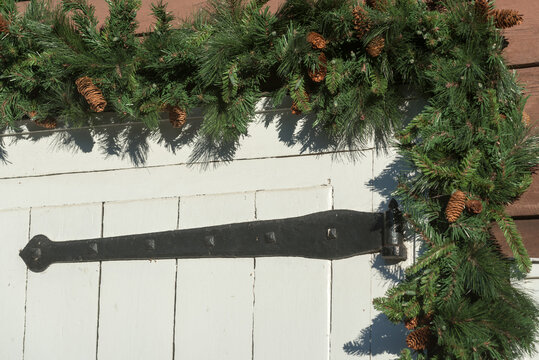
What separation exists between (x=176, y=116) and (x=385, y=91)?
18.3 inches

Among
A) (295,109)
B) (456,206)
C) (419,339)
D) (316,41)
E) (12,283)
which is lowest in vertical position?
(419,339)

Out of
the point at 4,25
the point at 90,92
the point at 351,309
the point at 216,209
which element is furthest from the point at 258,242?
the point at 4,25

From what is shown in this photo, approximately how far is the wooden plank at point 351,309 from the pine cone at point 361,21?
1.46ft

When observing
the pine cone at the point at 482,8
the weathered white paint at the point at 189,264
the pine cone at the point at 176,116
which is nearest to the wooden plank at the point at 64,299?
the weathered white paint at the point at 189,264

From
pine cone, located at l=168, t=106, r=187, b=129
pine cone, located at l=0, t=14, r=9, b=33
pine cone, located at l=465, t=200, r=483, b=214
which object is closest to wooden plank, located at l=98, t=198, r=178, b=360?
pine cone, located at l=168, t=106, r=187, b=129

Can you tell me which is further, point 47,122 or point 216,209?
point 47,122

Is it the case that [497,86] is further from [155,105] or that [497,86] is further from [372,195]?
[155,105]

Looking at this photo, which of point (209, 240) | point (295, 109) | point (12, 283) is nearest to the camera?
point (295, 109)

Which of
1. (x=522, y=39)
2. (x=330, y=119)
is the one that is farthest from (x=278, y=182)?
(x=522, y=39)

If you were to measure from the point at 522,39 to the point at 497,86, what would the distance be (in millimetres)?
202

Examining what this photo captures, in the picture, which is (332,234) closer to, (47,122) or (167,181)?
(167,181)

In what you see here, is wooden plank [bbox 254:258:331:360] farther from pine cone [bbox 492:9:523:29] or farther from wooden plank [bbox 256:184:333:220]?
pine cone [bbox 492:9:523:29]

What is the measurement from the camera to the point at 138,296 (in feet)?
6.64

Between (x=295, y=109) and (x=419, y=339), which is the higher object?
(x=295, y=109)
